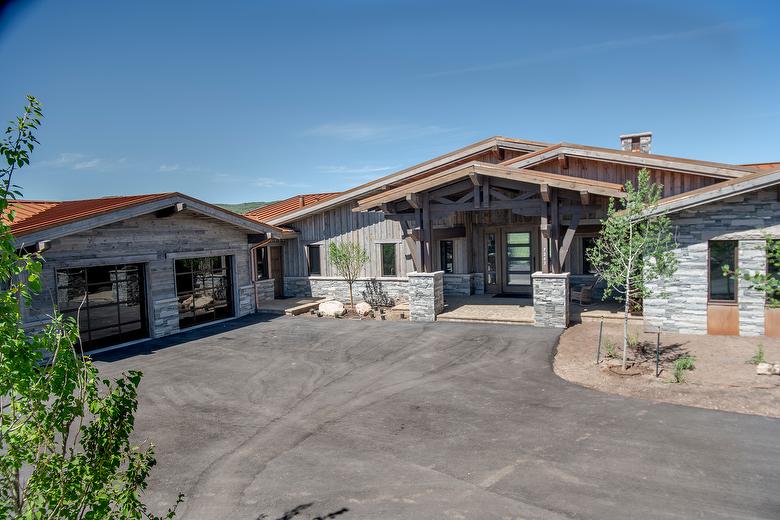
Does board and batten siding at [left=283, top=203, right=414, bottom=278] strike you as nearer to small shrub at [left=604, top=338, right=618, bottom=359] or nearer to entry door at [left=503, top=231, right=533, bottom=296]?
entry door at [left=503, top=231, right=533, bottom=296]

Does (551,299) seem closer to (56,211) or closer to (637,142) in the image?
(637,142)

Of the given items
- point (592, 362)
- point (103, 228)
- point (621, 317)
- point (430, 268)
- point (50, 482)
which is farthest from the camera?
point (430, 268)

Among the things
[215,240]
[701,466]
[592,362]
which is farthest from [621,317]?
[215,240]

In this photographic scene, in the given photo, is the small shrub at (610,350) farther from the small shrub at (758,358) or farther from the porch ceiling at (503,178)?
the porch ceiling at (503,178)

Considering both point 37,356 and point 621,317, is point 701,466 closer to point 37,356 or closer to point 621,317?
point 37,356

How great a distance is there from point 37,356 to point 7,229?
0.81 m

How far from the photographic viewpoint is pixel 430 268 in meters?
17.2

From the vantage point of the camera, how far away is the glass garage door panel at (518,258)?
65.0 feet

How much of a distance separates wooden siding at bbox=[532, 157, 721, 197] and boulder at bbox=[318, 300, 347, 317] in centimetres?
869

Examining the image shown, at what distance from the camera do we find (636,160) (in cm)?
1541

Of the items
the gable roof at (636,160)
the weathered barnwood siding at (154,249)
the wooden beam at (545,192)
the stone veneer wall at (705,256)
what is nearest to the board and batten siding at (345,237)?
the weathered barnwood siding at (154,249)

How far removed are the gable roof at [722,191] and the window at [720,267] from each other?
1.29 metres

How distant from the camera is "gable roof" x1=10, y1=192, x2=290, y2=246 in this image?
1198cm

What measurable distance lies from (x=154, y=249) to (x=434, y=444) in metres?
11.5
